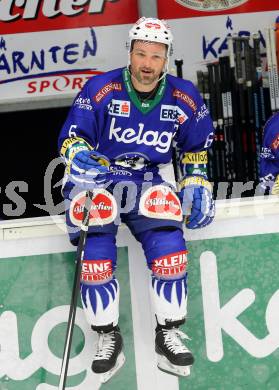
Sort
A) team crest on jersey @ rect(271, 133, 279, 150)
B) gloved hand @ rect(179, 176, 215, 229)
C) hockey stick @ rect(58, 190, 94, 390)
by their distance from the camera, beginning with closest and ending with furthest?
hockey stick @ rect(58, 190, 94, 390)
gloved hand @ rect(179, 176, 215, 229)
team crest on jersey @ rect(271, 133, 279, 150)

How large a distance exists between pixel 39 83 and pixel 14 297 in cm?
237

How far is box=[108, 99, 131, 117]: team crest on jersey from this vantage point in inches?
134

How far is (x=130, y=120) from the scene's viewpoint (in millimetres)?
3410

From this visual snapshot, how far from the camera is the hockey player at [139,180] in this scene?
10.7 ft

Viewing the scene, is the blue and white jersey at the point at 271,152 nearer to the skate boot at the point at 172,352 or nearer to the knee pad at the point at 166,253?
the knee pad at the point at 166,253

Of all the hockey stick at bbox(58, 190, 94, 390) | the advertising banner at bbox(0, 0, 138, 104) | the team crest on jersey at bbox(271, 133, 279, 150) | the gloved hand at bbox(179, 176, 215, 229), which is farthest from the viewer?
the advertising banner at bbox(0, 0, 138, 104)

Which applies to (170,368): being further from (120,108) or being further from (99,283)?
(120,108)

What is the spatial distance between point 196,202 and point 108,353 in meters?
0.67

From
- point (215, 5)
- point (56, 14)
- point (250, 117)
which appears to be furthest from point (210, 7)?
point (56, 14)

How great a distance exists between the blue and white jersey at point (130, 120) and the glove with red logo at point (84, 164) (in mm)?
77

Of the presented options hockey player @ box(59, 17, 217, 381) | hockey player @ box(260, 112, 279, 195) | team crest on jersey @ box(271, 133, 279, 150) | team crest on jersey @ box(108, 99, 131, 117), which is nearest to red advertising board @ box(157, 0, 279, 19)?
hockey player @ box(260, 112, 279, 195)

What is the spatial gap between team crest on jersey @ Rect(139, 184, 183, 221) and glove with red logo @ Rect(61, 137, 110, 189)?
20cm

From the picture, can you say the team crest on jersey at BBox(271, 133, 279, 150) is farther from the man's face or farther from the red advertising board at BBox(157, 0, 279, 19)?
the red advertising board at BBox(157, 0, 279, 19)

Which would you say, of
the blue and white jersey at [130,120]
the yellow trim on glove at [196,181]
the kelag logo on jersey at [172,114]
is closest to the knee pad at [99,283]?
the blue and white jersey at [130,120]
